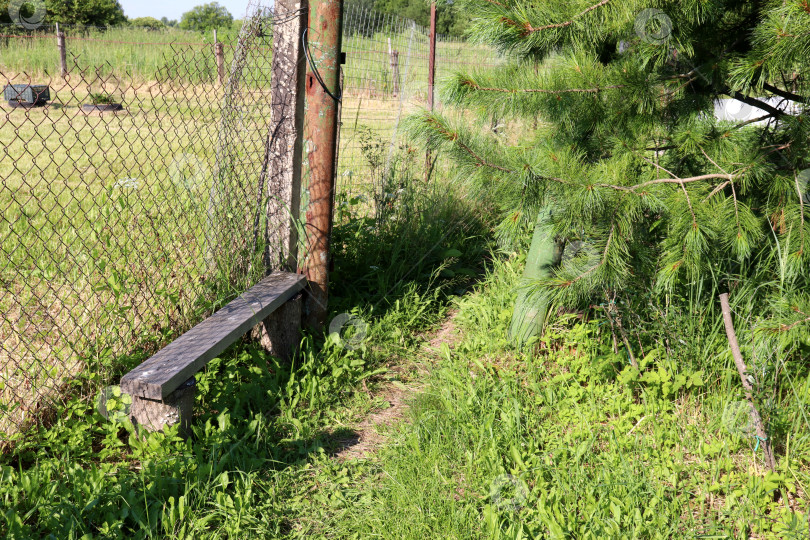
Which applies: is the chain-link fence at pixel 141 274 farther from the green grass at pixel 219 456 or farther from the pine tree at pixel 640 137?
the pine tree at pixel 640 137

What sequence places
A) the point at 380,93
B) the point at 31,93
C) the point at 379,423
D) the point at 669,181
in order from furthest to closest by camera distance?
the point at 380,93, the point at 31,93, the point at 379,423, the point at 669,181

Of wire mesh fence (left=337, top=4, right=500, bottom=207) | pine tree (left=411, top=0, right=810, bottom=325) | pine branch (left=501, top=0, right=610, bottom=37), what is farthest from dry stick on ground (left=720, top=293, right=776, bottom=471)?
wire mesh fence (left=337, top=4, right=500, bottom=207)

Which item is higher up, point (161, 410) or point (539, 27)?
point (539, 27)

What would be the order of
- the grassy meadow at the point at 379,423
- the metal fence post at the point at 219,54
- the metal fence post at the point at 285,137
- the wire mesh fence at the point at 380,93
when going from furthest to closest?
the wire mesh fence at the point at 380,93
the metal fence post at the point at 285,137
the metal fence post at the point at 219,54
the grassy meadow at the point at 379,423

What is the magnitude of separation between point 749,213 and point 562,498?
126 centimetres

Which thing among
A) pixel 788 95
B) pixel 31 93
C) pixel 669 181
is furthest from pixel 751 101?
pixel 31 93

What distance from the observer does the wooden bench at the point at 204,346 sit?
2277 mm

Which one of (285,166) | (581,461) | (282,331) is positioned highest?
(285,166)

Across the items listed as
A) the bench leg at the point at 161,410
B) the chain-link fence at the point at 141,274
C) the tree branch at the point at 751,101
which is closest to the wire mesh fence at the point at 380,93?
the chain-link fence at the point at 141,274

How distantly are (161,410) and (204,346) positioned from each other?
0.32 meters

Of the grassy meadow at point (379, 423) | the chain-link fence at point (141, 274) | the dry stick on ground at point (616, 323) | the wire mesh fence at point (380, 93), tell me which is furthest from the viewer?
the wire mesh fence at point (380, 93)

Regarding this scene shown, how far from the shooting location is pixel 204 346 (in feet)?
8.36

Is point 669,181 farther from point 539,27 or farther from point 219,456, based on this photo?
point 219,456

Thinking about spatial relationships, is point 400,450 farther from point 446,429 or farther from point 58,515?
point 58,515
